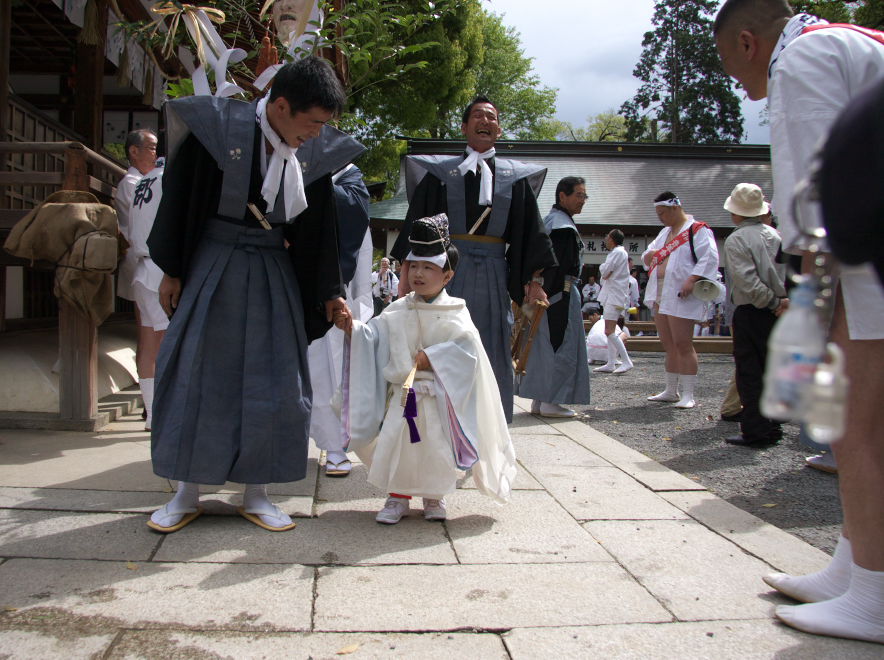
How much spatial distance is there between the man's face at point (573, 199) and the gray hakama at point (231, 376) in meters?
3.76

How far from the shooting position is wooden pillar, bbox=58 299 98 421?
457 centimetres

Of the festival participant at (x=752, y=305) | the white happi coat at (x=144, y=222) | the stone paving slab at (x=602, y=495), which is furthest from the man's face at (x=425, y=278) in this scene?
the festival participant at (x=752, y=305)

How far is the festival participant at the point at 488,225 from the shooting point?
4.15 meters

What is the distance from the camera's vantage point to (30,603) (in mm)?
2090

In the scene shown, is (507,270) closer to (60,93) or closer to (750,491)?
(750,491)

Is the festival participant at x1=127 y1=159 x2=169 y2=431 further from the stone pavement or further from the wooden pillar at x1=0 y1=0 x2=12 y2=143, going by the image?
the wooden pillar at x1=0 y1=0 x2=12 y2=143

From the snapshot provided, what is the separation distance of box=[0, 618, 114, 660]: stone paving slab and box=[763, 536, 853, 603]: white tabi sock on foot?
6.75ft

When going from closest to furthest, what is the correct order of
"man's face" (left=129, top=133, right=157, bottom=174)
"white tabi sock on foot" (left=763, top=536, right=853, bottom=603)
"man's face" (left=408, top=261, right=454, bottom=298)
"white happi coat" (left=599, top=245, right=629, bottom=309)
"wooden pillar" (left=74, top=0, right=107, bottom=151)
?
"white tabi sock on foot" (left=763, top=536, right=853, bottom=603) < "man's face" (left=408, top=261, right=454, bottom=298) < "man's face" (left=129, top=133, right=157, bottom=174) < "wooden pillar" (left=74, top=0, right=107, bottom=151) < "white happi coat" (left=599, top=245, right=629, bottom=309)

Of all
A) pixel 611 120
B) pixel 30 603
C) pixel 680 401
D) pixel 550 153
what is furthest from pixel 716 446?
pixel 611 120

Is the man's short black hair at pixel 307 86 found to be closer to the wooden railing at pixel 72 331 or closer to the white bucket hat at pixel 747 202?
the wooden railing at pixel 72 331

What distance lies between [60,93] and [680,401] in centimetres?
902

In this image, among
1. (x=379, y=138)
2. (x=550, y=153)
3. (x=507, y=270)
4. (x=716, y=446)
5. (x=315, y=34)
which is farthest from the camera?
(x=550, y=153)

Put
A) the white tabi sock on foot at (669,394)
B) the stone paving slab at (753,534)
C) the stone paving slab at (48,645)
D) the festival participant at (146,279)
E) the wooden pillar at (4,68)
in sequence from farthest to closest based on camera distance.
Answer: the white tabi sock on foot at (669,394) < the wooden pillar at (4,68) < the festival participant at (146,279) < the stone paving slab at (753,534) < the stone paving slab at (48,645)

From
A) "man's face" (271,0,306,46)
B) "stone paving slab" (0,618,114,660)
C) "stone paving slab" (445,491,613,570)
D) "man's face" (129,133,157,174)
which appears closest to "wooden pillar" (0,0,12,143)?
"man's face" (129,133,157,174)
